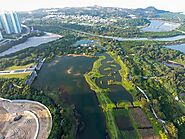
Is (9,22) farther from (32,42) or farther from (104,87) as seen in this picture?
(104,87)

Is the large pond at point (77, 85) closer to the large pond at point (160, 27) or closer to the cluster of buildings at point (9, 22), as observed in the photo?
the cluster of buildings at point (9, 22)

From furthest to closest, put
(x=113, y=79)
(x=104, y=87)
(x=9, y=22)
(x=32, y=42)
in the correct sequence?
(x=9, y=22)
(x=32, y=42)
(x=113, y=79)
(x=104, y=87)

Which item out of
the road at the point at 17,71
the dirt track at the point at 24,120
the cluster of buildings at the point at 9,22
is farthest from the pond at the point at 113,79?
the cluster of buildings at the point at 9,22

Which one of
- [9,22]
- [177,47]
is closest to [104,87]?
[177,47]

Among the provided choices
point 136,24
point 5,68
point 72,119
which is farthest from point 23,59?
point 136,24

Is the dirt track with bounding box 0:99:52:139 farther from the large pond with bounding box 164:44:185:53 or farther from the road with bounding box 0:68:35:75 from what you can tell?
the large pond with bounding box 164:44:185:53

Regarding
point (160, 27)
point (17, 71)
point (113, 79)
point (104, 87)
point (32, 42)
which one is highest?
point (104, 87)

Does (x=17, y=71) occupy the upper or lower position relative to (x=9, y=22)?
upper
